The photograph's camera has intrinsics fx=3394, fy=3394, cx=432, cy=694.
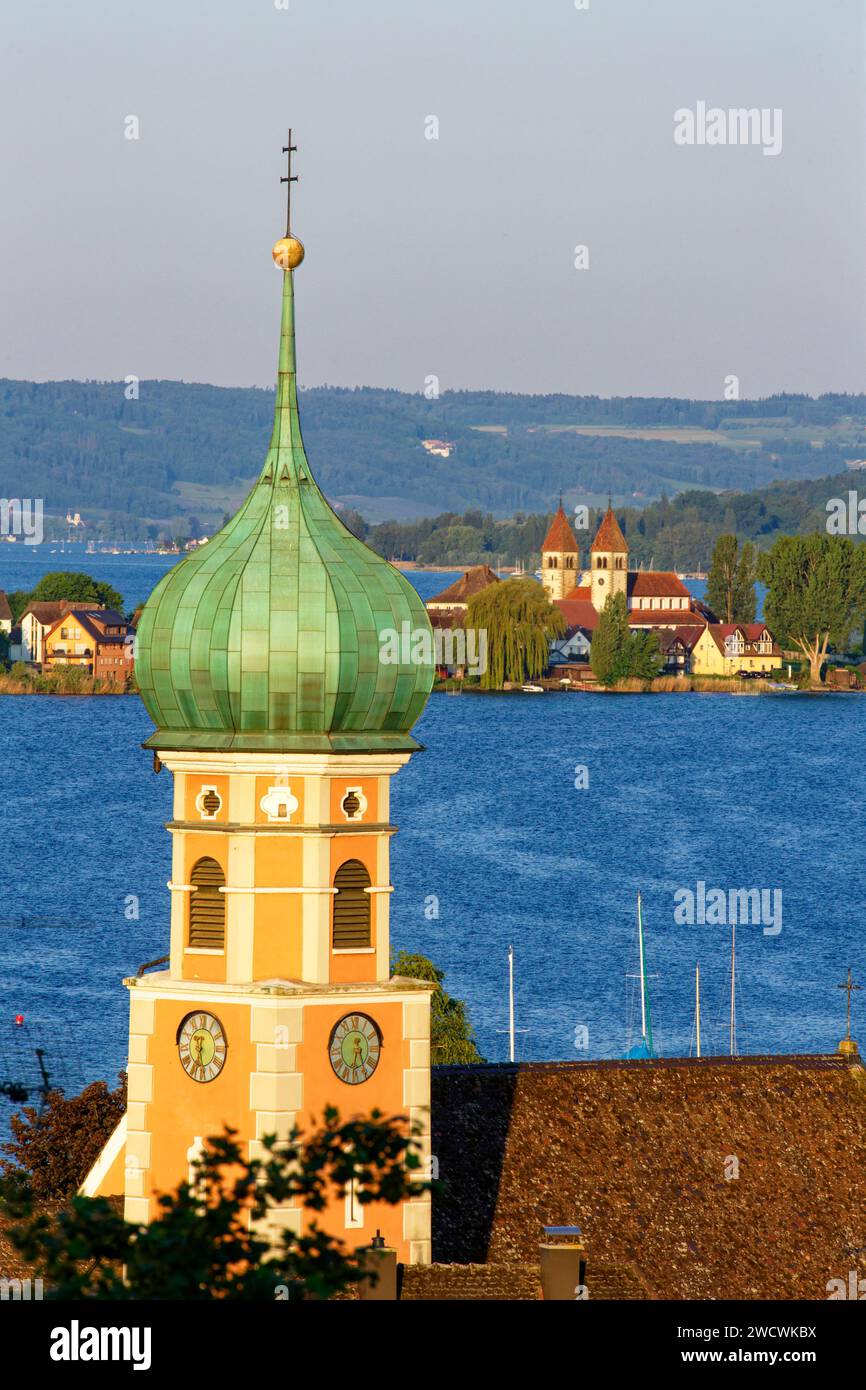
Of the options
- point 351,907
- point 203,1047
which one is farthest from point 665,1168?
point 203,1047

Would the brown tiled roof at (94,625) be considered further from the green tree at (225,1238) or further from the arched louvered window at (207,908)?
the green tree at (225,1238)

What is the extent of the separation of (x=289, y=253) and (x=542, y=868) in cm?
7299

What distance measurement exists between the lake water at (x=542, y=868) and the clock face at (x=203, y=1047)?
30.8 meters

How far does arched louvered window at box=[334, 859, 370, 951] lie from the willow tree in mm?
162687

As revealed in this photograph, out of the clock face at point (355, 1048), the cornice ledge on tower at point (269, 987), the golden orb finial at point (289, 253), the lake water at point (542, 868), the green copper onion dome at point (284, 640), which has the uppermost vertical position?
the golden orb finial at point (289, 253)

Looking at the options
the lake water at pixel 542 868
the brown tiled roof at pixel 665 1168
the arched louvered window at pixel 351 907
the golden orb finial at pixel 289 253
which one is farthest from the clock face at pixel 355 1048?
the lake water at pixel 542 868

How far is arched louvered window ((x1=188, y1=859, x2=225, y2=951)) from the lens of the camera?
27.1 meters

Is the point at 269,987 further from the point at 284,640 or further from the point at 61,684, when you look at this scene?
the point at 61,684

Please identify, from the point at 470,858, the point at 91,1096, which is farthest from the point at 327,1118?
the point at 470,858

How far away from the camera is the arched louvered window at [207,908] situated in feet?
88.9

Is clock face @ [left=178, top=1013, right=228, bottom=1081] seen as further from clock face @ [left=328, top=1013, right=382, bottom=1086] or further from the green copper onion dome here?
the green copper onion dome

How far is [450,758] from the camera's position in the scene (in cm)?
14250

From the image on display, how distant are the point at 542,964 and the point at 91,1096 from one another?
3901cm

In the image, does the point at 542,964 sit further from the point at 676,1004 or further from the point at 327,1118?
the point at 327,1118
